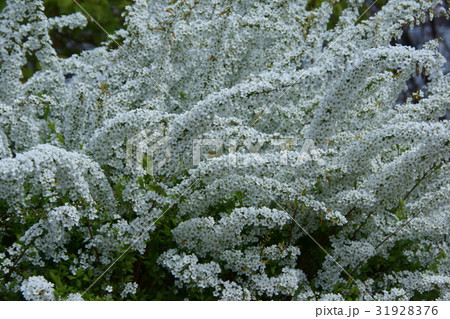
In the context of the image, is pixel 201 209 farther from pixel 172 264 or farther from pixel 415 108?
pixel 415 108

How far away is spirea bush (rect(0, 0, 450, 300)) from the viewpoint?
3316 mm

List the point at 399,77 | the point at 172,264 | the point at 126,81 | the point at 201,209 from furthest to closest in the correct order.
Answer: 1. the point at 399,77
2. the point at 126,81
3. the point at 201,209
4. the point at 172,264

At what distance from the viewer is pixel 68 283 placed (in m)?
3.46

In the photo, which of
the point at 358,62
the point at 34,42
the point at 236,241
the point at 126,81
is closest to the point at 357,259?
the point at 236,241

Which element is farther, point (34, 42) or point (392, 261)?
point (34, 42)

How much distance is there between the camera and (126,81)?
14.7 ft

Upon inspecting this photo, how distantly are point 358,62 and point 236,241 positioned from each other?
1.55 m

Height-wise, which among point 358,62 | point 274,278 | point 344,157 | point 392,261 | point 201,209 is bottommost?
point 392,261

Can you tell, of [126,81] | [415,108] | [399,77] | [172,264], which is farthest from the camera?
[399,77]

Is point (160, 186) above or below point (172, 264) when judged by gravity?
above

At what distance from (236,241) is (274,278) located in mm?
375

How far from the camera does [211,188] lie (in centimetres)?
346

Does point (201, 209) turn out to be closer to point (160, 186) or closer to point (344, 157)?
point (160, 186)

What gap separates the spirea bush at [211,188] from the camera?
332 cm
